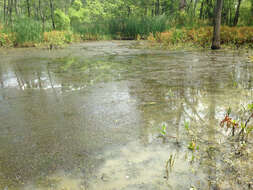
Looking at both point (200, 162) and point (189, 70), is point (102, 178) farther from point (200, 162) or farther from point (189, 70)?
point (189, 70)

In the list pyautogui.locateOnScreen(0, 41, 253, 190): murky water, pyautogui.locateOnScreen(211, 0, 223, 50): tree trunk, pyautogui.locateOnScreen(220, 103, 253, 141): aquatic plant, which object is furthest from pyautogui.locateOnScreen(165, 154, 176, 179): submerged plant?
pyautogui.locateOnScreen(211, 0, 223, 50): tree trunk

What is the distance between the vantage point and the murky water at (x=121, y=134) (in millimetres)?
1618

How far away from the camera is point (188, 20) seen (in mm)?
11875

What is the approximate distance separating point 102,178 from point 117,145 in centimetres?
47

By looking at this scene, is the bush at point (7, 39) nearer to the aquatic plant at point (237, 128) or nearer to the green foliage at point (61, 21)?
the green foliage at point (61, 21)

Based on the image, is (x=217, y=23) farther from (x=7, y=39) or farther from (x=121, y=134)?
(x=7, y=39)

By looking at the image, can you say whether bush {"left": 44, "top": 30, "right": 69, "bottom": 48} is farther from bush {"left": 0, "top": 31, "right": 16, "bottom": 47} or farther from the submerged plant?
A: the submerged plant

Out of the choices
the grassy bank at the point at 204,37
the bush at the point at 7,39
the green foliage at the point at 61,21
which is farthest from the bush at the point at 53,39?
the grassy bank at the point at 204,37

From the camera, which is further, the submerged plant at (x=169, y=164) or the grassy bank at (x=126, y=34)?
the grassy bank at (x=126, y=34)

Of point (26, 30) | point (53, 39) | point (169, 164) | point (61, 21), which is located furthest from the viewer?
point (61, 21)

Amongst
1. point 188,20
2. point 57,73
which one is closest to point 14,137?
point 57,73

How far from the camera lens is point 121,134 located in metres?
2.29

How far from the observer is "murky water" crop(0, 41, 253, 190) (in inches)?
63.7

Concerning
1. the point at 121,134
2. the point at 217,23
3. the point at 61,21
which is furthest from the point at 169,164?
the point at 61,21
